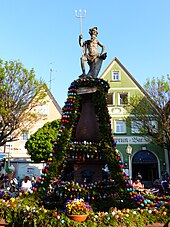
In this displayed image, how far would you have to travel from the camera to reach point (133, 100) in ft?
73.1

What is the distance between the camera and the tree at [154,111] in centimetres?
1980

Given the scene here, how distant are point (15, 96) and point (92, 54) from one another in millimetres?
10211

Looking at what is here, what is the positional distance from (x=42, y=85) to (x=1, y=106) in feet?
12.0

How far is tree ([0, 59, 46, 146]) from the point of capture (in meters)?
17.8

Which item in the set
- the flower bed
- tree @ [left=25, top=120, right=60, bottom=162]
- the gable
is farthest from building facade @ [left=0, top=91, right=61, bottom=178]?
the flower bed

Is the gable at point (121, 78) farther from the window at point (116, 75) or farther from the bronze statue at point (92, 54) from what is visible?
the bronze statue at point (92, 54)

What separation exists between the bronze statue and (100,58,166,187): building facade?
15817 millimetres

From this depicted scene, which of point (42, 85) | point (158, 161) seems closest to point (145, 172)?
point (158, 161)

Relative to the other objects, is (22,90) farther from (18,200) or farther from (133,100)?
(18,200)

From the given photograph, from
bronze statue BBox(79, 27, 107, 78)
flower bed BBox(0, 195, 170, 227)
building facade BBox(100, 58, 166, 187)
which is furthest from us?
building facade BBox(100, 58, 166, 187)

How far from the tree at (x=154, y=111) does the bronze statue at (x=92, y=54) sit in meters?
11.5

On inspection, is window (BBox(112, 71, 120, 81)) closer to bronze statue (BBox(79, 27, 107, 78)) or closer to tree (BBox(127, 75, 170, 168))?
tree (BBox(127, 75, 170, 168))

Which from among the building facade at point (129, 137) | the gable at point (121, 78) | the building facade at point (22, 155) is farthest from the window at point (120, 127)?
the building facade at point (22, 155)

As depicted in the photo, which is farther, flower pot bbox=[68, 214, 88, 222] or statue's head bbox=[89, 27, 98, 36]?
statue's head bbox=[89, 27, 98, 36]
